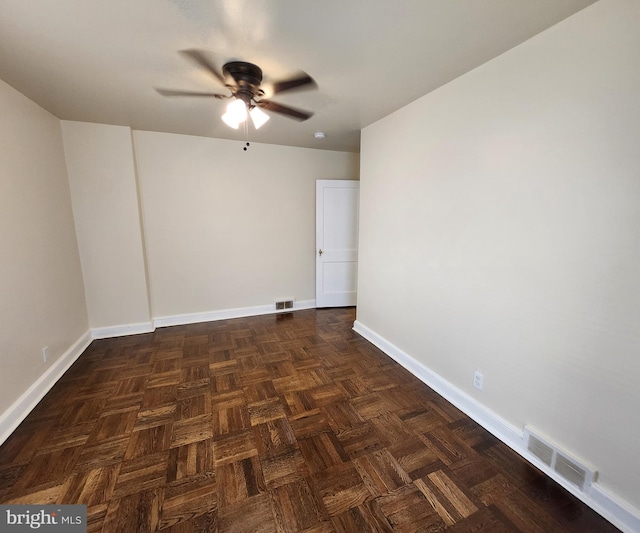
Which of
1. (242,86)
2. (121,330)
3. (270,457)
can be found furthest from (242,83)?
(121,330)

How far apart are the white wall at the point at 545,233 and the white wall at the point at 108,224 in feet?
10.1

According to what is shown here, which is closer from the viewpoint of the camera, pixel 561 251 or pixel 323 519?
pixel 323 519

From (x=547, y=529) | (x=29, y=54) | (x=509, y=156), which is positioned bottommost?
(x=547, y=529)

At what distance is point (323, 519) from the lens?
1.33 meters

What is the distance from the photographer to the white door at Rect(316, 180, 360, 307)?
13.4 feet

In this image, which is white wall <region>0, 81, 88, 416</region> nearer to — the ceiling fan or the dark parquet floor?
the dark parquet floor

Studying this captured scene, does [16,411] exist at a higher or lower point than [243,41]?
lower

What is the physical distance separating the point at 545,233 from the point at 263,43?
1879 mm

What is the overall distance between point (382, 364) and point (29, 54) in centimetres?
340

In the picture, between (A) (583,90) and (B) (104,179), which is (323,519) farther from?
(B) (104,179)

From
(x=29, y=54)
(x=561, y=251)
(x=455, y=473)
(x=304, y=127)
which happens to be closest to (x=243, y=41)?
(x=29, y=54)

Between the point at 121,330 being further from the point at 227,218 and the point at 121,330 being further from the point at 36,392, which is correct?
the point at 227,218

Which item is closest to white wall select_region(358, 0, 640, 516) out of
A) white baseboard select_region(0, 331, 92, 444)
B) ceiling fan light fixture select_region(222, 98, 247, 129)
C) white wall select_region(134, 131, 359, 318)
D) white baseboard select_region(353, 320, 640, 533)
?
white baseboard select_region(353, 320, 640, 533)

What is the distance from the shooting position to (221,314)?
3.90 m
